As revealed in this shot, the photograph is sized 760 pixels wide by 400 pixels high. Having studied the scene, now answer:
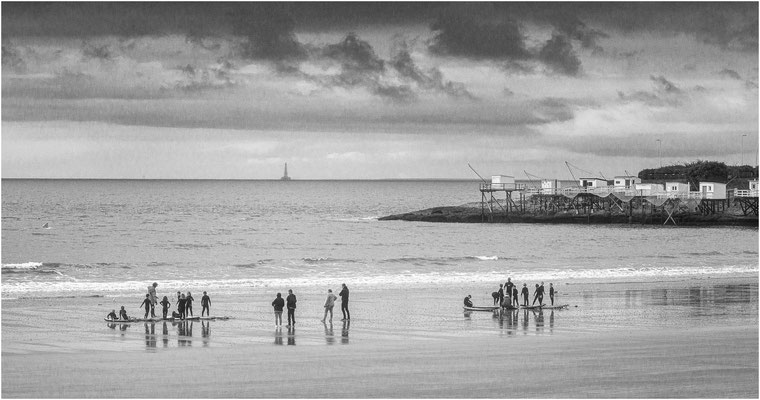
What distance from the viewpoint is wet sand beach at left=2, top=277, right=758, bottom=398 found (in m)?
18.9

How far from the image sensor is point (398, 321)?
99.0 ft

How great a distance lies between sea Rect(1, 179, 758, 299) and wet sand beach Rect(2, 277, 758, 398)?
1084cm

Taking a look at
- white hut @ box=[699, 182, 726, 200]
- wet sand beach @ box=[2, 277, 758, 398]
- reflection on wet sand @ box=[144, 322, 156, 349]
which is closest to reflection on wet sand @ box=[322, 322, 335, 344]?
wet sand beach @ box=[2, 277, 758, 398]

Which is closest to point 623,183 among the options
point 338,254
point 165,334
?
point 338,254

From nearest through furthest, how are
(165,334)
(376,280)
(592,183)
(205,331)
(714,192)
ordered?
(165,334) < (205,331) < (376,280) < (714,192) < (592,183)

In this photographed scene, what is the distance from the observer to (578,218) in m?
102

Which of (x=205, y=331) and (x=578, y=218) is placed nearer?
(x=205, y=331)

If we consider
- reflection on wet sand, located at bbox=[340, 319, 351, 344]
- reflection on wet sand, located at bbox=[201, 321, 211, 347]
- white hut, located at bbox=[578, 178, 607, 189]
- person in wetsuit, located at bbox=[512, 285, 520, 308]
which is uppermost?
white hut, located at bbox=[578, 178, 607, 189]

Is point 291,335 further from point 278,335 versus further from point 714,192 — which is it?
point 714,192

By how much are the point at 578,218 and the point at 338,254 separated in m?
41.4

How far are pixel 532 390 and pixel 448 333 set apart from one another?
8896 mm

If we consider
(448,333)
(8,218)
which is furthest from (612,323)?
(8,218)

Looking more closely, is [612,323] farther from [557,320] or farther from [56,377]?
[56,377]

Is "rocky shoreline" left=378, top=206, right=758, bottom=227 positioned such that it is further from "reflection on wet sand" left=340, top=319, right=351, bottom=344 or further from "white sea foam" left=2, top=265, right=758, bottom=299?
"reflection on wet sand" left=340, top=319, right=351, bottom=344
